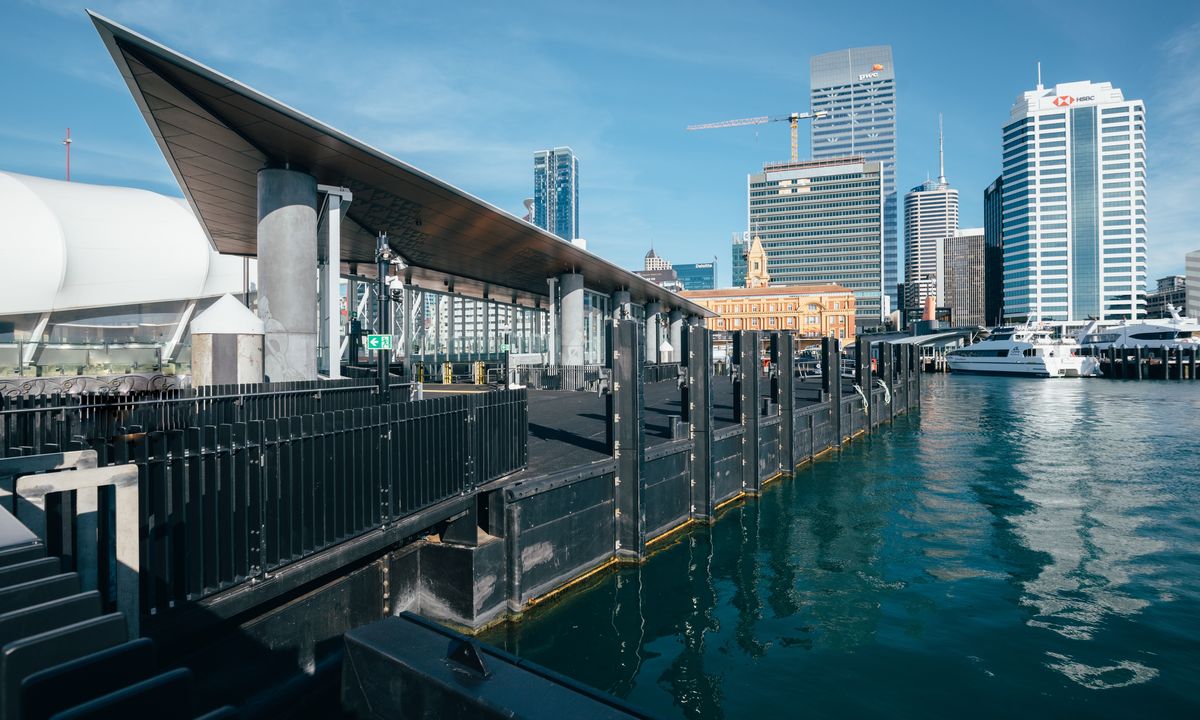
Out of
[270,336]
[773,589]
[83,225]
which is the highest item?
[83,225]

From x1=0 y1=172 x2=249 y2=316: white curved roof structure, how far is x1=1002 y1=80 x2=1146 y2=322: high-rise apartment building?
179 metres

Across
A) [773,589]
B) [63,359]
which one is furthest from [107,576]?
[63,359]

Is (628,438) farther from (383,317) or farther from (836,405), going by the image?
(836,405)

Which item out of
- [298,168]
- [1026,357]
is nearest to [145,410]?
[298,168]

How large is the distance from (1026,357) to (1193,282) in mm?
144132

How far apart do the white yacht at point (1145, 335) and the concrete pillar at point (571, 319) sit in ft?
264

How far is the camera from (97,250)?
54.5 meters

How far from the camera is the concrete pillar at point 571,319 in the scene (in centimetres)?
3866

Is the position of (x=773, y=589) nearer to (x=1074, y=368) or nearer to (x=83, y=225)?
(x=83, y=225)

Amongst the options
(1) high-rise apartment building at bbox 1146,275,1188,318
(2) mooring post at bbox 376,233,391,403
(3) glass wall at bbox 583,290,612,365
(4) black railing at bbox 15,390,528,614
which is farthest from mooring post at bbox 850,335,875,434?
(1) high-rise apartment building at bbox 1146,275,1188,318

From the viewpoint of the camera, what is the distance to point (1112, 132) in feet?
530

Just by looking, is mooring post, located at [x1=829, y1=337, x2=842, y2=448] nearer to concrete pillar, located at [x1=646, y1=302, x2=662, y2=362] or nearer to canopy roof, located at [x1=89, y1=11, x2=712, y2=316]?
canopy roof, located at [x1=89, y1=11, x2=712, y2=316]

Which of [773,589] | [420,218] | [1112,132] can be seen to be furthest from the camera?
[1112,132]

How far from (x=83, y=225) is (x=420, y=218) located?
44701mm
